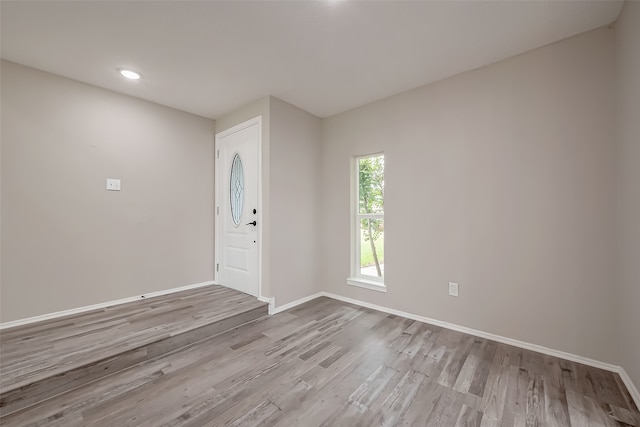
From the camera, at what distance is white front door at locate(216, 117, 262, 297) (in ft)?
10.6

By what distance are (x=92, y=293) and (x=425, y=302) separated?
361 centimetres

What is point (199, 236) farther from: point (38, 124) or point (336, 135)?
point (336, 135)

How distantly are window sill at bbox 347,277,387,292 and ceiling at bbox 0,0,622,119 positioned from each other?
2.33m

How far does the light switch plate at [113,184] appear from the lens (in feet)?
9.45

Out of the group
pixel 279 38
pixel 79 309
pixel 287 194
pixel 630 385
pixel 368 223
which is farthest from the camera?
pixel 368 223

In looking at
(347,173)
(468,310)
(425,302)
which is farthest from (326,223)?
(468,310)

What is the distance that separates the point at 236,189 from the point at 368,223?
187cm

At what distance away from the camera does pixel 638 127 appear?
5.16ft

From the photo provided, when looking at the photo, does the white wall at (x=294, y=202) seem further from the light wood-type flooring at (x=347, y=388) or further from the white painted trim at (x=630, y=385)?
the white painted trim at (x=630, y=385)

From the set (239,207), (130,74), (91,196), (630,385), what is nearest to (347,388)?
(630,385)

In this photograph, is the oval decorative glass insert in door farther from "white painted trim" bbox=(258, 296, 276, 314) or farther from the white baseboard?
the white baseboard

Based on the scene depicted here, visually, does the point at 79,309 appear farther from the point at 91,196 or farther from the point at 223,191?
the point at 223,191

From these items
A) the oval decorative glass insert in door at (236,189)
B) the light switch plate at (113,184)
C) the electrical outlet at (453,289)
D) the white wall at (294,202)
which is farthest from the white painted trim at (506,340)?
the light switch plate at (113,184)

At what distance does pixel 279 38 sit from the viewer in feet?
6.80
